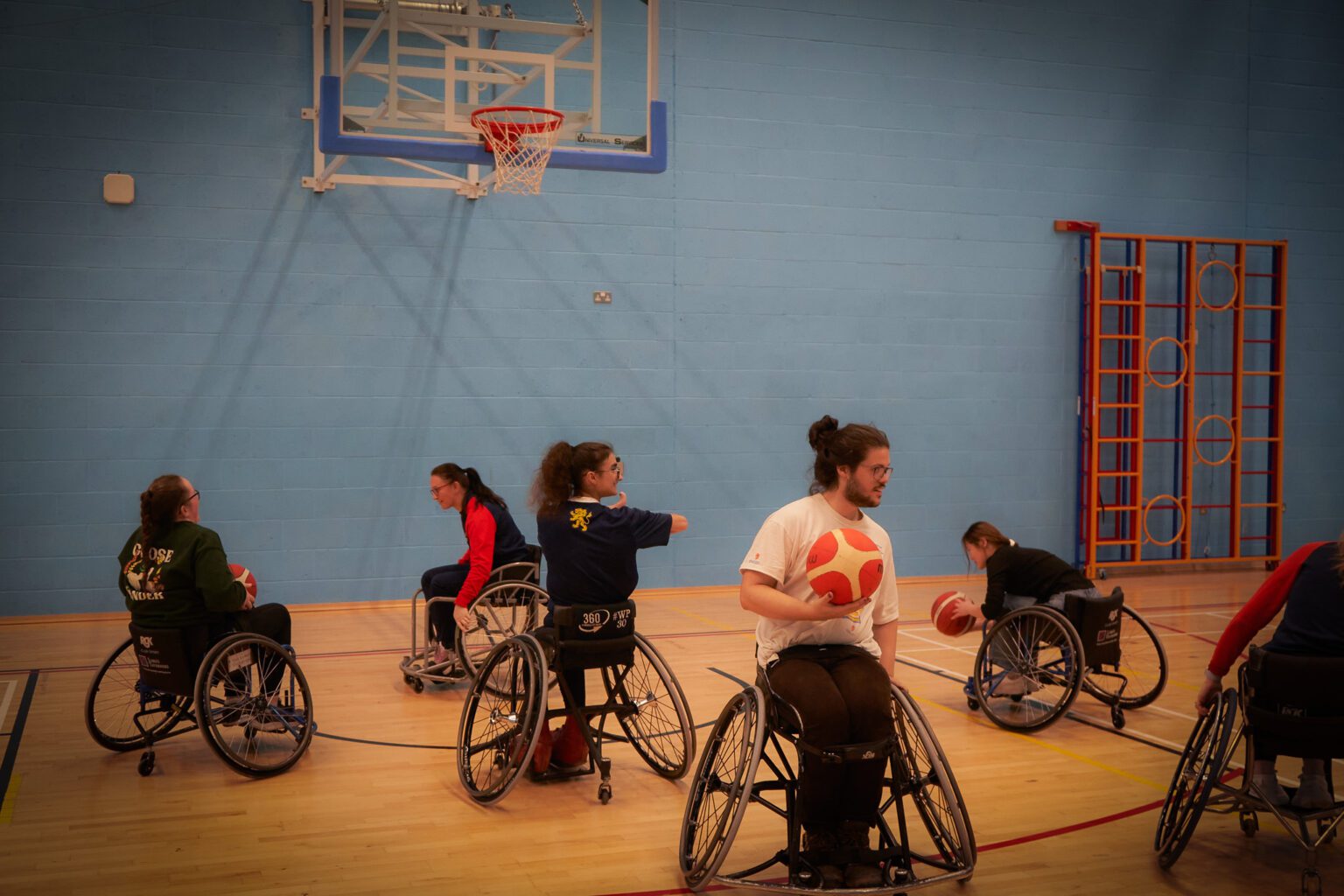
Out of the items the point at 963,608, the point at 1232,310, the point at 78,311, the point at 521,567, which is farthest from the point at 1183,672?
the point at 78,311

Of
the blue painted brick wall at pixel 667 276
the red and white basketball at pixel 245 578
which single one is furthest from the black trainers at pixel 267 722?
the blue painted brick wall at pixel 667 276

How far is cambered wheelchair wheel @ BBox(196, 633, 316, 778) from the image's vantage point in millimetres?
3740

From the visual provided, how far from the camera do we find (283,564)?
7125 millimetres

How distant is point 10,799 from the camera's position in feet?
12.0

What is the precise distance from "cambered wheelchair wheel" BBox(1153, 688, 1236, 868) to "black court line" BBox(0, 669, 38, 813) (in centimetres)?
328

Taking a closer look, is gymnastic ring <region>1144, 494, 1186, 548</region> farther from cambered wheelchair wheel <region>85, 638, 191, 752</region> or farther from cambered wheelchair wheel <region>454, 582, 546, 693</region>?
cambered wheelchair wheel <region>85, 638, 191, 752</region>

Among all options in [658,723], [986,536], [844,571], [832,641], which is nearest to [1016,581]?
[986,536]

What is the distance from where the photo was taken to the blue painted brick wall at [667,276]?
22.3 ft

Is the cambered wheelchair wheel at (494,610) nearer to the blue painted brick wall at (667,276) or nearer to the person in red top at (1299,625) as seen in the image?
the blue painted brick wall at (667,276)

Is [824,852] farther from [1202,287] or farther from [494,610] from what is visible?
[1202,287]

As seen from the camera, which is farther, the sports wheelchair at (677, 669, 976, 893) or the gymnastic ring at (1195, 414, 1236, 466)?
the gymnastic ring at (1195, 414, 1236, 466)

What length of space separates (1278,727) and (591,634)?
186 cm

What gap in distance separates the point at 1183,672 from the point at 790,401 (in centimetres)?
327


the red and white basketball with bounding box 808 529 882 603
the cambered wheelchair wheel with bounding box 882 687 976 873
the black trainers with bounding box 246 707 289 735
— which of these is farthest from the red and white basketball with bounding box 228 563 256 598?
the cambered wheelchair wheel with bounding box 882 687 976 873
